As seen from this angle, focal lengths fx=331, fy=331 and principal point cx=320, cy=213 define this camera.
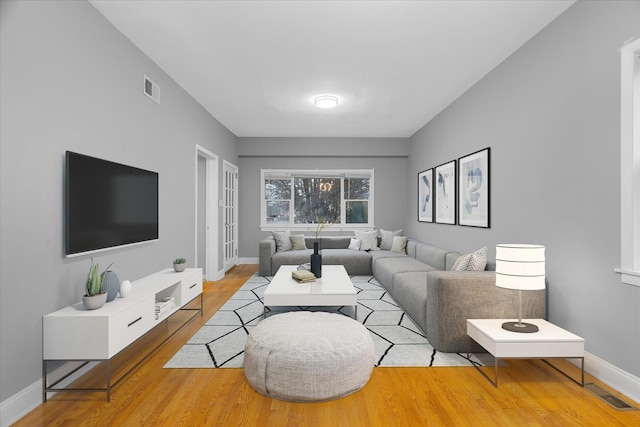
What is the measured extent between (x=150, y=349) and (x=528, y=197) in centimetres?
357

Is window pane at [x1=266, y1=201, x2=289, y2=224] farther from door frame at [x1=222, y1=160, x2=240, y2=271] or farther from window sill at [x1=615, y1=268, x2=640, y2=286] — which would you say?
window sill at [x1=615, y1=268, x2=640, y2=286]

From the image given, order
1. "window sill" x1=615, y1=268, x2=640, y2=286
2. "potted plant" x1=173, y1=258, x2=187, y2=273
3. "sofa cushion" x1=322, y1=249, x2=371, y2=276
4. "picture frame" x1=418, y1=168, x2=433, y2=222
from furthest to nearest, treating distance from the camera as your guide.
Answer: "sofa cushion" x1=322, y1=249, x2=371, y2=276 → "picture frame" x1=418, y1=168, x2=433, y2=222 → "potted plant" x1=173, y1=258, x2=187, y2=273 → "window sill" x1=615, y1=268, x2=640, y2=286

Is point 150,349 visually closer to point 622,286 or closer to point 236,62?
point 236,62

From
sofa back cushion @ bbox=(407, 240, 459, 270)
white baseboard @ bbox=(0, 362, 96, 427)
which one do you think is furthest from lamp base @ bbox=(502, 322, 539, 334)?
white baseboard @ bbox=(0, 362, 96, 427)

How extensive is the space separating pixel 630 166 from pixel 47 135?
12.0 ft

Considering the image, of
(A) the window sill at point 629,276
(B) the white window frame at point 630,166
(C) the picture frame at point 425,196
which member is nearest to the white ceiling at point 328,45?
(B) the white window frame at point 630,166

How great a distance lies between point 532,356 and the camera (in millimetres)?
2189

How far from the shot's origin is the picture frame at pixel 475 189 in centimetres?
373

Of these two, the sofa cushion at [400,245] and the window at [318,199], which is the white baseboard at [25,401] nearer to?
the sofa cushion at [400,245]

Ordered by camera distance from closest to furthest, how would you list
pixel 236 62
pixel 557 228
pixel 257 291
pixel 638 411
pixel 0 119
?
pixel 0 119, pixel 638 411, pixel 557 228, pixel 236 62, pixel 257 291

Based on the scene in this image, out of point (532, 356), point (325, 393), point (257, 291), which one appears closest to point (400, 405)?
point (325, 393)

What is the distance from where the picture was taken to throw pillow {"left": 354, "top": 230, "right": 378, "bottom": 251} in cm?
629

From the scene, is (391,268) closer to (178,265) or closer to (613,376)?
(613,376)

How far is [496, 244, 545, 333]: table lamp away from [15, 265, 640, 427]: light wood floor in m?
0.42
